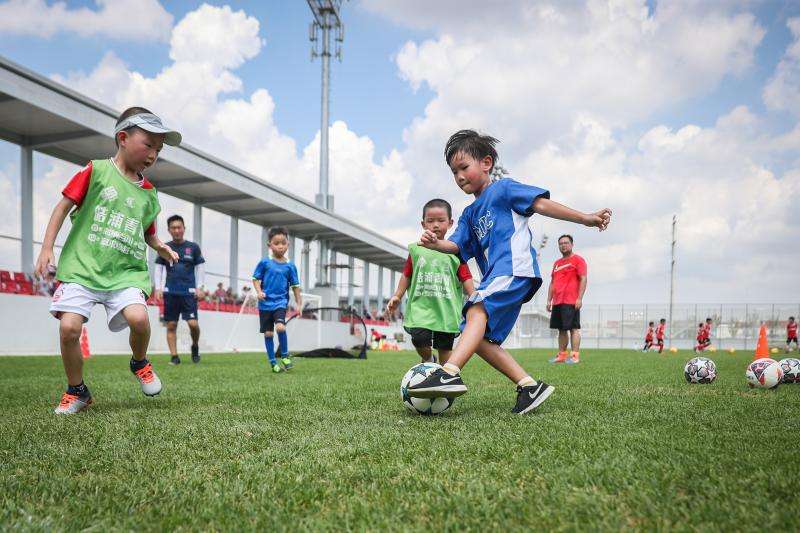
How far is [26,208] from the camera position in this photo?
55.3 ft

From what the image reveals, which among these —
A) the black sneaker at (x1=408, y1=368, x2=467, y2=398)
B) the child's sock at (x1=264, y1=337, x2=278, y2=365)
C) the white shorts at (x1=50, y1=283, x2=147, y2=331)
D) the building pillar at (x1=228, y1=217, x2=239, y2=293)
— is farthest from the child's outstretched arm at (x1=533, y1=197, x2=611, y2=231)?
the building pillar at (x1=228, y1=217, x2=239, y2=293)

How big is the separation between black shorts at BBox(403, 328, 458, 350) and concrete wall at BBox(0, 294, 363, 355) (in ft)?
38.3

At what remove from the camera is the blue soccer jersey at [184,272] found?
388 inches

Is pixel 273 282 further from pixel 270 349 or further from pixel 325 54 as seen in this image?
pixel 325 54

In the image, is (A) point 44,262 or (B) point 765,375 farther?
(B) point 765,375

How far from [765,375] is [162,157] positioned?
1855 cm

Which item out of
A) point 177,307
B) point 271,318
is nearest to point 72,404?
point 271,318

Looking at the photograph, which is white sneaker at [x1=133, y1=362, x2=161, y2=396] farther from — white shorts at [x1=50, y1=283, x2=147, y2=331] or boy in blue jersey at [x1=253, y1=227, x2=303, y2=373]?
boy in blue jersey at [x1=253, y1=227, x2=303, y2=373]

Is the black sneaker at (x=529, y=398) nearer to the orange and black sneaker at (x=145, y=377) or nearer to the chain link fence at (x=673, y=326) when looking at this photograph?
the orange and black sneaker at (x=145, y=377)

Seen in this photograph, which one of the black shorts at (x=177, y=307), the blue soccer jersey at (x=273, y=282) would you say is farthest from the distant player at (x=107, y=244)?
the black shorts at (x=177, y=307)

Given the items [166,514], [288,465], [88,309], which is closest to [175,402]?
[88,309]

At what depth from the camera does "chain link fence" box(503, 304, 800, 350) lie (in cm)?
3506

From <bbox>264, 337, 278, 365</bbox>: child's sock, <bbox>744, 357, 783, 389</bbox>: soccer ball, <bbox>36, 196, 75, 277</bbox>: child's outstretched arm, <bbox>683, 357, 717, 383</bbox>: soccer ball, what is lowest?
<bbox>264, 337, 278, 365</bbox>: child's sock

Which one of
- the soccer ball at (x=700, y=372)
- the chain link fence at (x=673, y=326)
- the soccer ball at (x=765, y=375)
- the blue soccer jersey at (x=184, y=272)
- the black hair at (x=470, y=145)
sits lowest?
the chain link fence at (x=673, y=326)
